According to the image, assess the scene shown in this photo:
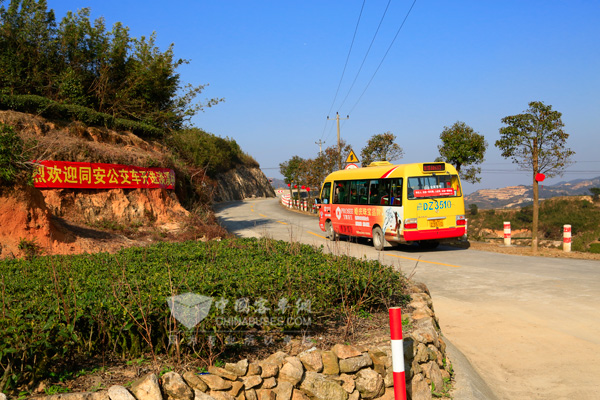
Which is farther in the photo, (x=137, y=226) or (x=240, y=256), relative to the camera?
(x=137, y=226)

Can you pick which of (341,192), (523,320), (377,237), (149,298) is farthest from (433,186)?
(149,298)

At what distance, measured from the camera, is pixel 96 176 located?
17.6m

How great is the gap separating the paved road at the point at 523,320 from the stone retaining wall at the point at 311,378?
49 centimetres

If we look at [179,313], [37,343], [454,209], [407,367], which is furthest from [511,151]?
[37,343]

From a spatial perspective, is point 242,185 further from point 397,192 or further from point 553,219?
point 397,192

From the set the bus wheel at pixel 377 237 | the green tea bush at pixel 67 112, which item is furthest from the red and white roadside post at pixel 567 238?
the green tea bush at pixel 67 112

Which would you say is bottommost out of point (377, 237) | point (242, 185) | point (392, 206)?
point (377, 237)

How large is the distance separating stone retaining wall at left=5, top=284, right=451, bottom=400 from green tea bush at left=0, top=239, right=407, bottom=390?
437 mm

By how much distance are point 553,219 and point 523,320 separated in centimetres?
4572

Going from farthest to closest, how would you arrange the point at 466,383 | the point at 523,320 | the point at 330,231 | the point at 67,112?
the point at 330,231 → the point at 67,112 → the point at 523,320 → the point at 466,383

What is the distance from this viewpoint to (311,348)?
4.91m

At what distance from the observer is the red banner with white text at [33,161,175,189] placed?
16228mm

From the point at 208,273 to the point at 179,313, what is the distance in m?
1.37

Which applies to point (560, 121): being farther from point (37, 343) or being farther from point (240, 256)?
point (37, 343)
